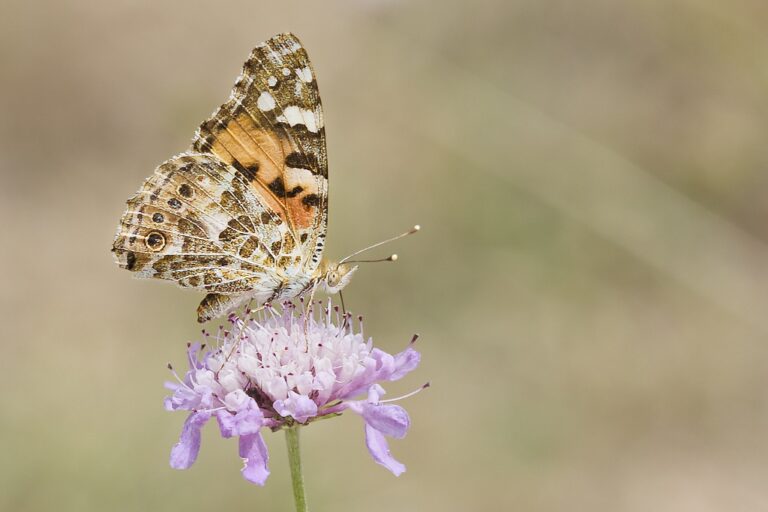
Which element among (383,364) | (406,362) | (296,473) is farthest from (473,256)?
(296,473)

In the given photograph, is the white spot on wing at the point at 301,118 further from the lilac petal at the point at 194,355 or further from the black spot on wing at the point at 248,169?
the lilac petal at the point at 194,355

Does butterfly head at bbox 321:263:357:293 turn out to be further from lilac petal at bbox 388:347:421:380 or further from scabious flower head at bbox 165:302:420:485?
lilac petal at bbox 388:347:421:380

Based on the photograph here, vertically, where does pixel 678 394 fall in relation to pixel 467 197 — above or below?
below

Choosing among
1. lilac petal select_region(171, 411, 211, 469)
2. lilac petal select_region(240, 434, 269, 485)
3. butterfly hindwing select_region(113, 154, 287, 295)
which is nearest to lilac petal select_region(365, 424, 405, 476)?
lilac petal select_region(240, 434, 269, 485)

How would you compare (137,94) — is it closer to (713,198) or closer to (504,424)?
(504,424)

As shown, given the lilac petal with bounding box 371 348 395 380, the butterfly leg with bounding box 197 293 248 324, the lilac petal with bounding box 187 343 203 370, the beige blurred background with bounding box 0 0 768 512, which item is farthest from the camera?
the beige blurred background with bounding box 0 0 768 512

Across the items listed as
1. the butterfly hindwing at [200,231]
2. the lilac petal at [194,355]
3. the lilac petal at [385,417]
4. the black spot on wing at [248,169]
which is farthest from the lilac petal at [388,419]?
the black spot on wing at [248,169]

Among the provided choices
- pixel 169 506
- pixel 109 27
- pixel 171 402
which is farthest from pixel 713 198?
pixel 109 27
